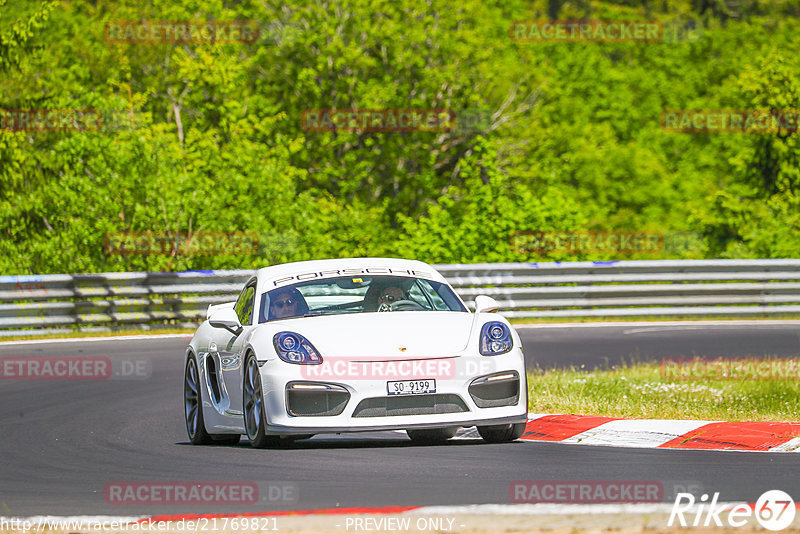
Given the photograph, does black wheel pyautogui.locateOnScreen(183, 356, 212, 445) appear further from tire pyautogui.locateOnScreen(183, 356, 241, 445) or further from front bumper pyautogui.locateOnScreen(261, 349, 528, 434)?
front bumper pyautogui.locateOnScreen(261, 349, 528, 434)

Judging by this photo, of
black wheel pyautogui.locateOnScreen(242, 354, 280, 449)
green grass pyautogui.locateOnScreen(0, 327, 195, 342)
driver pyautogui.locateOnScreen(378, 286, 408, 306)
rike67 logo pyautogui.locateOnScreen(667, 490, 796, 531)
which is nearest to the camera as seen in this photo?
rike67 logo pyautogui.locateOnScreen(667, 490, 796, 531)

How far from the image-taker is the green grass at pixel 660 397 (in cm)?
1130

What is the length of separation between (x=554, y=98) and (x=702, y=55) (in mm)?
14719

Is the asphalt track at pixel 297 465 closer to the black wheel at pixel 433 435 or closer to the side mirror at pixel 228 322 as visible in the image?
the black wheel at pixel 433 435

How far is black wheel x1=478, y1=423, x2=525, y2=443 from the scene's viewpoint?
9.84 metres

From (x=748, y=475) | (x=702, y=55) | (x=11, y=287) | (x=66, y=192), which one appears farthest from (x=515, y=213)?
(x=702, y=55)

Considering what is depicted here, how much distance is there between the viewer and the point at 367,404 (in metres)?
9.06

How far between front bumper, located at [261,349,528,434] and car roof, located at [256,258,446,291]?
1388 millimetres

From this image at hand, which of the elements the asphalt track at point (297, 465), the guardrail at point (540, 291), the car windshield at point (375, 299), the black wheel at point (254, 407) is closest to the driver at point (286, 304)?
the car windshield at point (375, 299)

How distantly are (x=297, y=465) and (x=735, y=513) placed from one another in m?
3.18

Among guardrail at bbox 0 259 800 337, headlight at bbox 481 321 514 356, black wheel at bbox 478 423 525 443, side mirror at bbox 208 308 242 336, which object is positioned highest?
headlight at bbox 481 321 514 356

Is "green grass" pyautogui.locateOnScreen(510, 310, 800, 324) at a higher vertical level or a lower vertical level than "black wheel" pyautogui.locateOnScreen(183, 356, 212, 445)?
lower

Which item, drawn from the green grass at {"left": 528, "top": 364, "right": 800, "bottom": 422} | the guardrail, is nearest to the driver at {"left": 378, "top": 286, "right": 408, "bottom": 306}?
the green grass at {"left": 528, "top": 364, "right": 800, "bottom": 422}

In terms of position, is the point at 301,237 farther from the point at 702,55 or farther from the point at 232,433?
the point at 702,55
